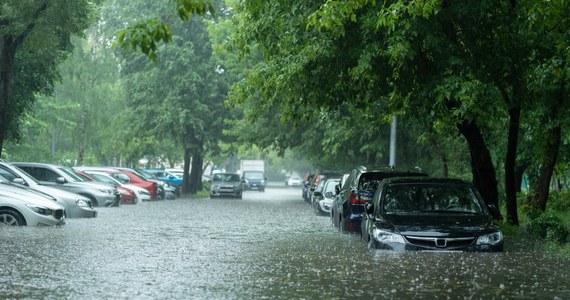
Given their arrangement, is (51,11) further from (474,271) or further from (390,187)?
(474,271)

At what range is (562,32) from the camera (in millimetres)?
20203

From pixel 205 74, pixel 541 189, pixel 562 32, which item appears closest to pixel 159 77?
pixel 205 74

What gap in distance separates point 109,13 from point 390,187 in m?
47.2

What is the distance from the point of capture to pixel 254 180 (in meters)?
87.9

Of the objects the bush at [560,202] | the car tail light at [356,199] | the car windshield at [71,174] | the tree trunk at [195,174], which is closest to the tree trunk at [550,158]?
the car tail light at [356,199]

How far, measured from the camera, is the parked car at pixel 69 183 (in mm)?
30156

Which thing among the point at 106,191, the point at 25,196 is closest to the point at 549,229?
the point at 25,196

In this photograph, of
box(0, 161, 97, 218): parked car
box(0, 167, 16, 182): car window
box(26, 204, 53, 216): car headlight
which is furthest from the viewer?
box(0, 161, 97, 218): parked car

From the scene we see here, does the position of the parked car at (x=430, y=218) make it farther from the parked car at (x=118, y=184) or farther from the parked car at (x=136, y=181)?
the parked car at (x=136, y=181)

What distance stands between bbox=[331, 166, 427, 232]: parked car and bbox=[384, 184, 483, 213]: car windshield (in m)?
4.79

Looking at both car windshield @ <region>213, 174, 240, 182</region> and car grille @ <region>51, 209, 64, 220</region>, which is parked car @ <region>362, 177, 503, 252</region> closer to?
car grille @ <region>51, 209, 64, 220</region>

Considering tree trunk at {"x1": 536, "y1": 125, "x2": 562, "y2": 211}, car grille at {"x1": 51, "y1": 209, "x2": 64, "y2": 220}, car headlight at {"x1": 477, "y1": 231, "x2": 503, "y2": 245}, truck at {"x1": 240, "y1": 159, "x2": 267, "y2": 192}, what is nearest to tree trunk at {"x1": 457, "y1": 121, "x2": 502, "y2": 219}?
tree trunk at {"x1": 536, "y1": 125, "x2": 562, "y2": 211}

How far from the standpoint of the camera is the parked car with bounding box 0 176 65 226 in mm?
21359

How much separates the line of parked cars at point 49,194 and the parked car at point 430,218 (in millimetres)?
8256
